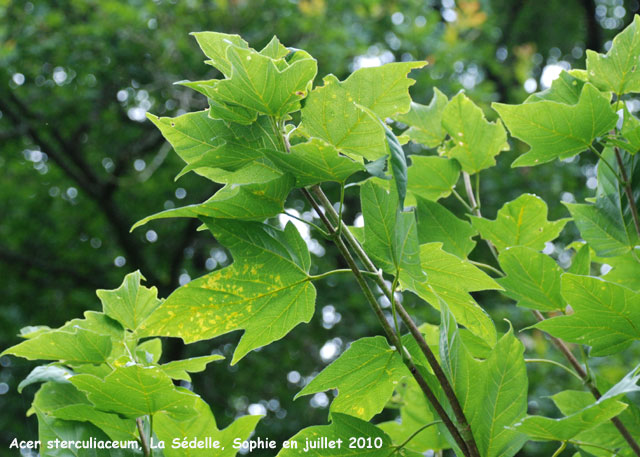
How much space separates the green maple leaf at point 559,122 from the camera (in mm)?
617

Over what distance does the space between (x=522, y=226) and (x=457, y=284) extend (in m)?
0.21

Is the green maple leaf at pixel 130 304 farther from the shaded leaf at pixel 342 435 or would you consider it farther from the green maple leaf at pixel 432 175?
the green maple leaf at pixel 432 175

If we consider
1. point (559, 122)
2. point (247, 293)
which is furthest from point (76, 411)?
point (559, 122)

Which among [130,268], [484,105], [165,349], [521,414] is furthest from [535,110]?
[130,268]

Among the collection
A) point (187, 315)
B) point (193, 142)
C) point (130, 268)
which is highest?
point (193, 142)

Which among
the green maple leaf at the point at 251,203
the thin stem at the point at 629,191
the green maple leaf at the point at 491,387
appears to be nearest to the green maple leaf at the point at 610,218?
the thin stem at the point at 629,191

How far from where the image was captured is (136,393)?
1.78 feet

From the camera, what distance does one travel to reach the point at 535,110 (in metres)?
0.64

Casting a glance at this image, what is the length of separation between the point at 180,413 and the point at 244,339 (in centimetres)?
9

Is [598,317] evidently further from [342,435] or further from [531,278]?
[342,435]

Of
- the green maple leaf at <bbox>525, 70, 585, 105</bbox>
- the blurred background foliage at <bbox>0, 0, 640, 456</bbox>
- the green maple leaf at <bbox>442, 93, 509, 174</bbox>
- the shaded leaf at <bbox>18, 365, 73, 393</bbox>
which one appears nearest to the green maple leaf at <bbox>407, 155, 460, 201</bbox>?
the green maple leaf at <bbox>442, 93, 509, 174</bbox>

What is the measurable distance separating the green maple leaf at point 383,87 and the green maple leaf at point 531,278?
→ 20 cm

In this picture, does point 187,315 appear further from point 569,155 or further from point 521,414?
point 569,155

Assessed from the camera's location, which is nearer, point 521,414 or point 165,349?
point 521,414
